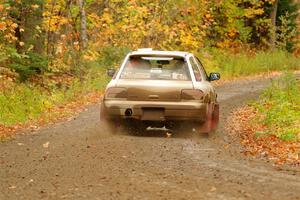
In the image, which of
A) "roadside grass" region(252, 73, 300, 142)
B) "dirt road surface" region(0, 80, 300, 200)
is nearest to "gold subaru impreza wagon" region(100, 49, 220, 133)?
"dirt road surface" region(0, 80, 300, 200)

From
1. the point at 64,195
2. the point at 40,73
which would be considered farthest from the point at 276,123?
the point at 40,73

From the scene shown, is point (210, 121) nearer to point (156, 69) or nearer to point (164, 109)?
point (164, 109)

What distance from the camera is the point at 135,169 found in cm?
912

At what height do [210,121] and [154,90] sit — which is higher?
[154,90]

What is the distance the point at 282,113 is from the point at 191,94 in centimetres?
305

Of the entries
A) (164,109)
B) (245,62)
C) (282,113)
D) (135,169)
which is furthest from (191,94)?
(245,62)

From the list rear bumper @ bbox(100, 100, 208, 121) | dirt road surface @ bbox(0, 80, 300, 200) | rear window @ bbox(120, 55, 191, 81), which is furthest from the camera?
rear window @ bbox(120, 55, 191, 81)

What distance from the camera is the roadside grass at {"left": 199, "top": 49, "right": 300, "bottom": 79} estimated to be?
32875mm

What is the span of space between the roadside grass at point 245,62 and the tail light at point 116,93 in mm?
19221

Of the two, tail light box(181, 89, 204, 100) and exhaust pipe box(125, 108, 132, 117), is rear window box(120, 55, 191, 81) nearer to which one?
tail light box(181, 89, 204, 100)

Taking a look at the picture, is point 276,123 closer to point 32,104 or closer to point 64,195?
point 32,104

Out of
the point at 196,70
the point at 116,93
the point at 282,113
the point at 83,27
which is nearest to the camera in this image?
the point at 116,93

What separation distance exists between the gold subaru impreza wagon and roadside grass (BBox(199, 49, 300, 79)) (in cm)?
1873

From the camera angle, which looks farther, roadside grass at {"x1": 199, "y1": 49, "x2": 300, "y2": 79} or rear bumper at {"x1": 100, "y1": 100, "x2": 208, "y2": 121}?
roadside grass at {"x1": 199, "y1": 49, "x2": 300, "y2": 79}
